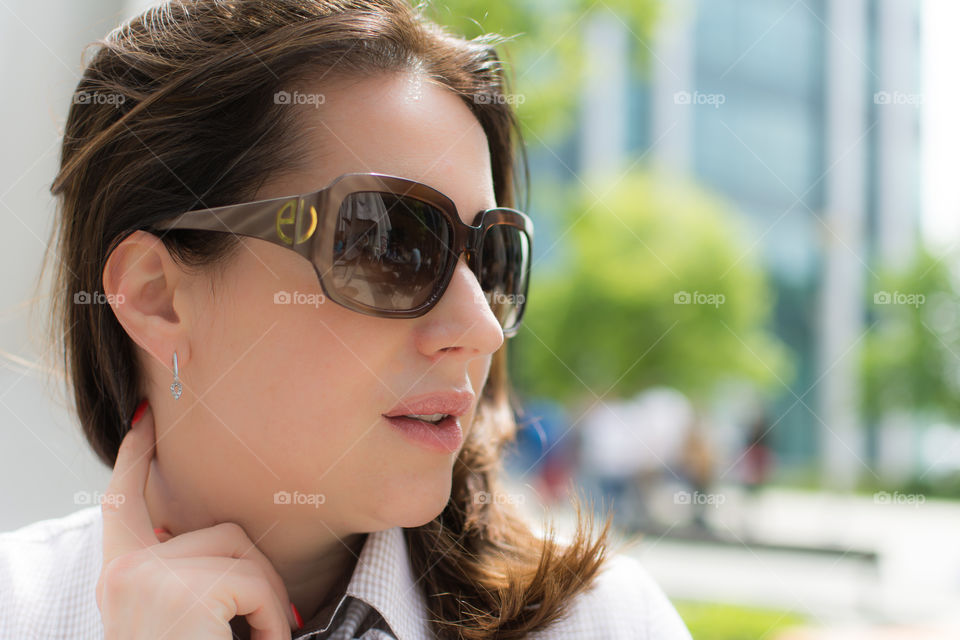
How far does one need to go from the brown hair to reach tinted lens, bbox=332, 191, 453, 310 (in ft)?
0.63

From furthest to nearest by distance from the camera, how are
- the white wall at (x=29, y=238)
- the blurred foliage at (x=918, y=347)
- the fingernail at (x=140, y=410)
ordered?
the blurred foliage at (x=918, y=347) < the white wall at (x=29, y=238) < the fingernail at (x=140, y=410)

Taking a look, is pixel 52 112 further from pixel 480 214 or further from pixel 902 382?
pixel 902 382

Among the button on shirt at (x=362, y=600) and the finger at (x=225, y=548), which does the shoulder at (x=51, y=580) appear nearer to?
the button on shirt at (x=362, y=600)

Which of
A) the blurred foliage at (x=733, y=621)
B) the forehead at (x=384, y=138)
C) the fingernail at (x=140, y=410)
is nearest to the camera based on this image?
the forehead at (x=384, y=138)

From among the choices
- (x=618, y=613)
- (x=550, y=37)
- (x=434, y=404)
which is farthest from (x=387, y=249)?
(x=550, y=37)

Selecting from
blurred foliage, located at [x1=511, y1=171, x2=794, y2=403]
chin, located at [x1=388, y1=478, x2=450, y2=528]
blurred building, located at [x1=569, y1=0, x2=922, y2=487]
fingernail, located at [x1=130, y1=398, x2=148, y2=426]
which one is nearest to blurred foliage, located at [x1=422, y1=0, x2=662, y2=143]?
fingernail, located at [x1=130, y1=398, x2=148, y2=426]

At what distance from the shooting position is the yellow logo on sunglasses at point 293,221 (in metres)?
1.24

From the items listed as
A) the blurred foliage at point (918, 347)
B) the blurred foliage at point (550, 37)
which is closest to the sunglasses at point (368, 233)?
the blurred foliage at point (550, 37)

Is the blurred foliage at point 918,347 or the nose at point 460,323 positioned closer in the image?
the nose at point 460,323

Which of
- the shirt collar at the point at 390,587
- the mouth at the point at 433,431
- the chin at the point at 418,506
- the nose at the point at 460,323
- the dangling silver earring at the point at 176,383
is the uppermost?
the nose at the point at 460,323

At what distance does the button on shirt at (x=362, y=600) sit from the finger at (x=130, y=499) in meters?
0.21

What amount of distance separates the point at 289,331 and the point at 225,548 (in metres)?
0.41

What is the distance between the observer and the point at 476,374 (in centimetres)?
143

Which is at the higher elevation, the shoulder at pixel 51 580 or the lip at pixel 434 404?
the lip at pixel 434 404
